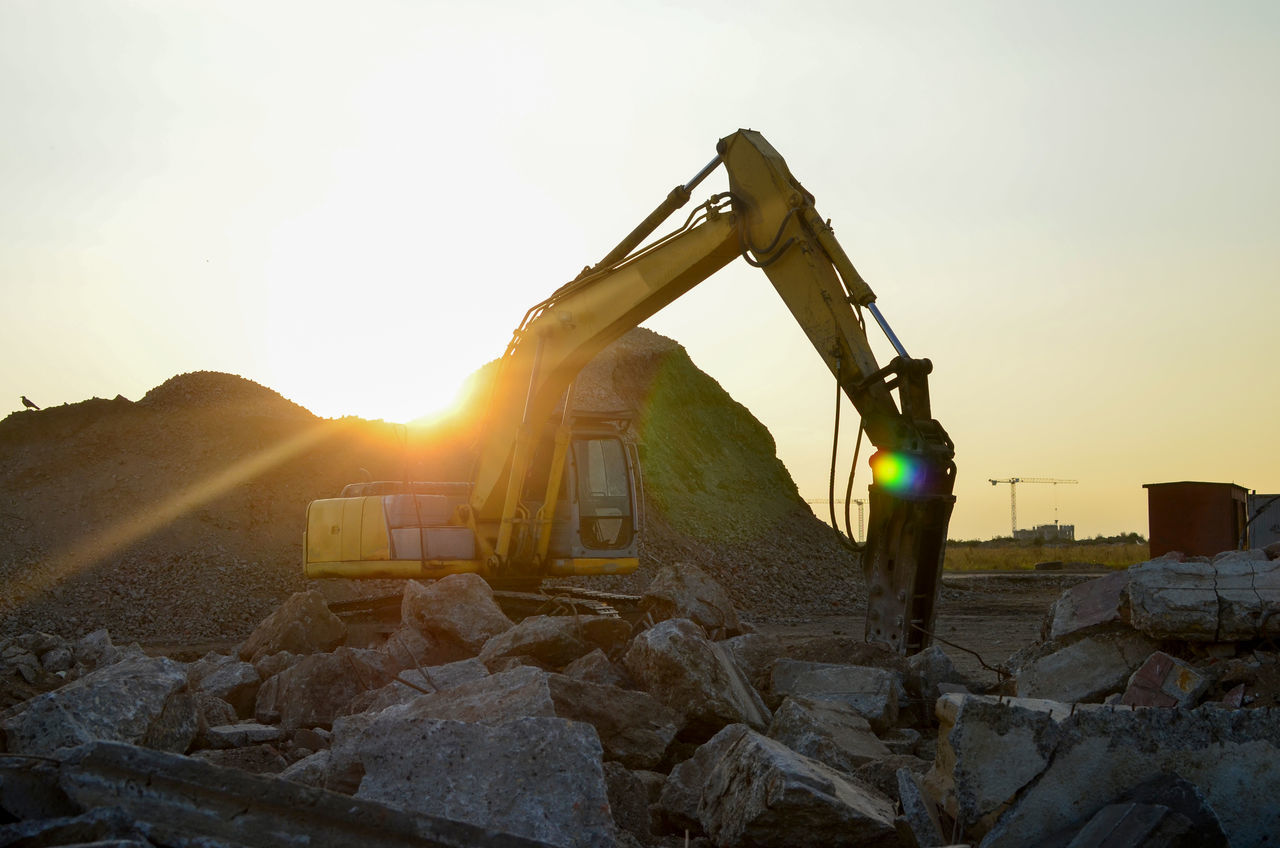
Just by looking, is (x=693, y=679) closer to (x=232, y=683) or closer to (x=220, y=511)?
(x=232, y=683)

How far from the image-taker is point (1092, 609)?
246 inches

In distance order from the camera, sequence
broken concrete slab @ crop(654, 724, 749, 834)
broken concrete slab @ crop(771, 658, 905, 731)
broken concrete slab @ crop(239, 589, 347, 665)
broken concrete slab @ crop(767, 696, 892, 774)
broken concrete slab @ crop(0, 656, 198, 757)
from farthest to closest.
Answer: broken concrete slab @ crop(239, 589, 347, 665), broken concrete slab @ crop(771, 658, 905, 731), broken concrete slab @ crop(767, 696, 892, 774), broken concrete slab @ crop(0, 656, 198, 757), broken concrete slab @ crop(654, 724, 749, 834)

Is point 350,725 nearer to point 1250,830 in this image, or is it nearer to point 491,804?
point 491,804

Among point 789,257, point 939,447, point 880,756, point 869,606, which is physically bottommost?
point 880,756

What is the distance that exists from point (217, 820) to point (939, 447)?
5.20 m

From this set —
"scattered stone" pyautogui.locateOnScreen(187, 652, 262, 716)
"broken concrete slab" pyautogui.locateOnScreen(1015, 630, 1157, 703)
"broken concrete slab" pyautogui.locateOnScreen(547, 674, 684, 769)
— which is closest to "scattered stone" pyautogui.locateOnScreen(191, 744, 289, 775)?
"broken concrete slab" pyautogui.locateOnScreen(547, 674, 684, 769)

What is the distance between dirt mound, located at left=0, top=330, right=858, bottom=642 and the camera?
16578 millimetres

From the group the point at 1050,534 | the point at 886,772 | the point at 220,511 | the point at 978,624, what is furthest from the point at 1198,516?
the point at 1050,534

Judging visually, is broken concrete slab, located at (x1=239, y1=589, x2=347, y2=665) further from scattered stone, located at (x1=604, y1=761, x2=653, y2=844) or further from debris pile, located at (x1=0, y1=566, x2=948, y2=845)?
scattered stone, located at (x1=604, y1=761, x2=653, y2=844)

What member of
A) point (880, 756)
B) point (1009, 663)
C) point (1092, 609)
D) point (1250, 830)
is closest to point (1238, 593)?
point (1092, 609)

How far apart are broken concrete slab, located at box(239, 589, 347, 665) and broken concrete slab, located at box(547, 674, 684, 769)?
4.51m

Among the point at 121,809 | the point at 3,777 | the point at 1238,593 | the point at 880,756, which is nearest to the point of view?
the point at 121,809

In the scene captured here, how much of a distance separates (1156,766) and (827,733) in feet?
6.09

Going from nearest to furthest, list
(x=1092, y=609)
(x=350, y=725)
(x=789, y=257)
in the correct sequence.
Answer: (x=350, y=725), (x=1092, y=609), (x=789, y=257)
